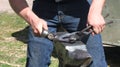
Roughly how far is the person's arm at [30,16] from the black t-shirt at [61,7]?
0.24 metres

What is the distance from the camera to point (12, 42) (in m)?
6.98

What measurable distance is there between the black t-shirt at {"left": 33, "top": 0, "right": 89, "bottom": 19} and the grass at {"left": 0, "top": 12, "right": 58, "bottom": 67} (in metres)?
2.83

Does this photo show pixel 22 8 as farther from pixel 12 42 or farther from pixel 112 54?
pixel 12 42

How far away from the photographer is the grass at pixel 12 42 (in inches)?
237

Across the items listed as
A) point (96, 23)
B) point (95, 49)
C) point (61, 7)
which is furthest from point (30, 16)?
point (95, 49)

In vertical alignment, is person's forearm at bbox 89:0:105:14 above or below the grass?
above

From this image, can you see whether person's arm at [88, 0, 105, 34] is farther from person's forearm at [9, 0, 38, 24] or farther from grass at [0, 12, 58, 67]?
grass at [0, 12, 58, 67]

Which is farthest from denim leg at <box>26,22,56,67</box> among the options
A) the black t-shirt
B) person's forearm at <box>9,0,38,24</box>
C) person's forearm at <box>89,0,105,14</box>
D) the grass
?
the grass

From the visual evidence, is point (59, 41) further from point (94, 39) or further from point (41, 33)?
point (94, 39)

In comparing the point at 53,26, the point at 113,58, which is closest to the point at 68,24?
the point at 53,26

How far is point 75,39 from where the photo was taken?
7.74 feet

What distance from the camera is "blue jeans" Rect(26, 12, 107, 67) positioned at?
2922 millimetres

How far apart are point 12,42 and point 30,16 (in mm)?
4408

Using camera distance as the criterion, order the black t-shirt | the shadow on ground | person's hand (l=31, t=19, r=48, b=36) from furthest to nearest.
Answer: the shadow on ground
the black t-shirt
person's hand (l=31, t=19, r=48, b=36)
